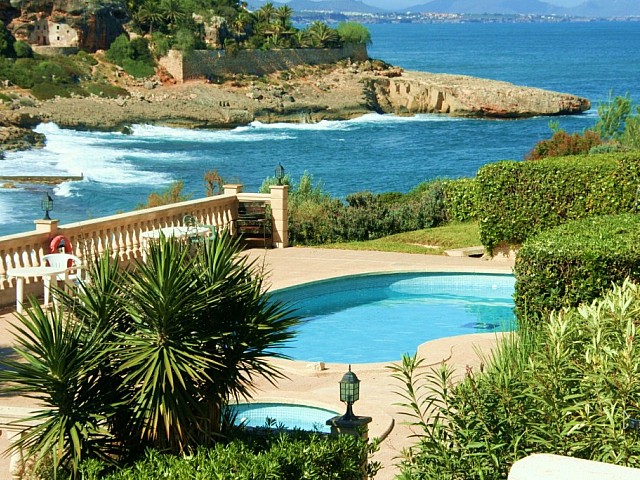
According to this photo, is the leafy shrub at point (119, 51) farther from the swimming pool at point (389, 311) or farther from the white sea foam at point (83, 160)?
the swimming pool at point (389, 311)

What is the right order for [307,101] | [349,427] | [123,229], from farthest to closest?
1. [307,101]
2. [123,229]
3. [349,427]

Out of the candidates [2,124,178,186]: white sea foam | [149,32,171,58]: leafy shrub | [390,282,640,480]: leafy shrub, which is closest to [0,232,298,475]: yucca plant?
[390,282,640,480]: leafy shrub

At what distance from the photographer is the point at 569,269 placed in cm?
1197

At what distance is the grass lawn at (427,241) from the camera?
67.4ft

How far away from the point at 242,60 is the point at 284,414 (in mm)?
99396

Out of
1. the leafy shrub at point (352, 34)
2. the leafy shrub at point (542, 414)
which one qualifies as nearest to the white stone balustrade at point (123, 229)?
the leafy shrub at point (542, 414)

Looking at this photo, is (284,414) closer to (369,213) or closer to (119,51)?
(369,213)

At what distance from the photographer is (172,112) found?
307 feet

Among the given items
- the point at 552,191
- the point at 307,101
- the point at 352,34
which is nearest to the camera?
the point at 552,191

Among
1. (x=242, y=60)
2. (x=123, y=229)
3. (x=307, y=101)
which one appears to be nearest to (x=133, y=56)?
(x=242, y=60)

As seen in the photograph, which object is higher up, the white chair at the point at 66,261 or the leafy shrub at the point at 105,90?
the white chair at the point at 66,261

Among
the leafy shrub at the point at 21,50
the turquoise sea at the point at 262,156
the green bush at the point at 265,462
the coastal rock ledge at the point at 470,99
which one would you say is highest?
the leafy shrub at the point at 21,50

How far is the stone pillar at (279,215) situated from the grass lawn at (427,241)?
3.62 feet

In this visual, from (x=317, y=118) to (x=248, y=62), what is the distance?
1312 cm
